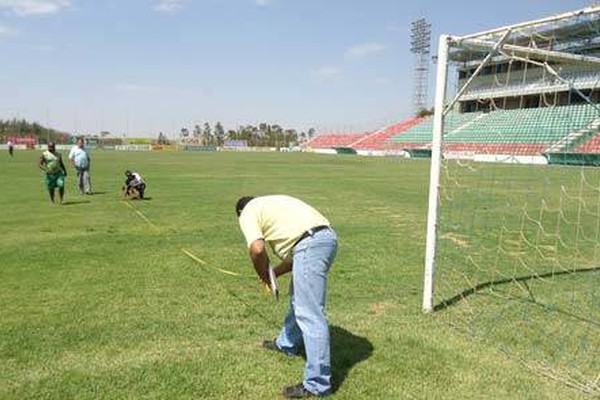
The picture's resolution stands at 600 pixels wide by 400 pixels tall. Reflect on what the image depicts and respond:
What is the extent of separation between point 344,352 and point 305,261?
1.47m

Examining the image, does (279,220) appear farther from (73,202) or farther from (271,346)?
(73,202)

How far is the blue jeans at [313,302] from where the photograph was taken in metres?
4.73

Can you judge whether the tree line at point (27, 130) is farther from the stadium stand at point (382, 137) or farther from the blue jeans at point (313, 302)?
the blue jeans at point (313, 302)

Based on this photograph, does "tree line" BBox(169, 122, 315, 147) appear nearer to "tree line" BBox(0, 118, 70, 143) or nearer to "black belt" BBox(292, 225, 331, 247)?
"tree line" BBox(0, 118, 70, 143)

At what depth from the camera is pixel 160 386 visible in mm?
5000

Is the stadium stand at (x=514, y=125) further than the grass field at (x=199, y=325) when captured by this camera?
Yes

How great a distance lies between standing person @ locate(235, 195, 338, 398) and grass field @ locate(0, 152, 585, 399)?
0.95 feet

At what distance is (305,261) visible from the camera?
4.74m

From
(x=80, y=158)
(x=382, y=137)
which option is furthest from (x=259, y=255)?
(x=382, y=137)

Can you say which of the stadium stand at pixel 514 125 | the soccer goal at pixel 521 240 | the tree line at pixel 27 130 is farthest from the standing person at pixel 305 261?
the tree line at pixel 27 130

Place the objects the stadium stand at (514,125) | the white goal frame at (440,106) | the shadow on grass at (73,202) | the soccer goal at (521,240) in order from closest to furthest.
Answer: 1. the soccer goal at (521,240)
2. the white goal frame at (440,106)
3. the stadium stand at (514,125)
4. the shadow on grass at (73,202)

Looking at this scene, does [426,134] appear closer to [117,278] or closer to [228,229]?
[228,229]

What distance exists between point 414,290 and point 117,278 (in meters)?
4.20

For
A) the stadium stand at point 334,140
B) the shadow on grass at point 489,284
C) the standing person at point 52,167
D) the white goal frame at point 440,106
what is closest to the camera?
the white goal frame at point 440,106
